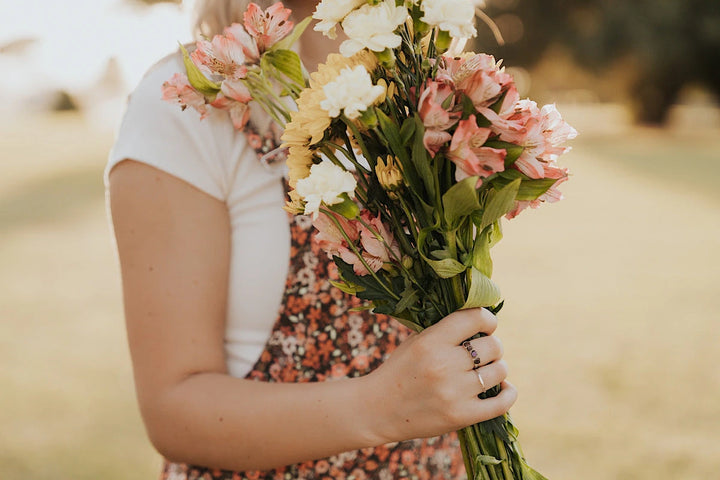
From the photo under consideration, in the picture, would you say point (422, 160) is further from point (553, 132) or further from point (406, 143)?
point (553, 132)

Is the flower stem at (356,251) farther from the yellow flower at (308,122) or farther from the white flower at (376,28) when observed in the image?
the white flower at (376,28)

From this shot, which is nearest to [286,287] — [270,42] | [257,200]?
[257,200]

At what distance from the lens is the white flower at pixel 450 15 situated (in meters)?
0.94

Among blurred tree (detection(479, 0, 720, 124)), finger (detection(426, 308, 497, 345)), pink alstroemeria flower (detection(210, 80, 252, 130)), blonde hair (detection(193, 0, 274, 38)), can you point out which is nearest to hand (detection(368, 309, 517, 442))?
finger (detection(426, 308, 497, 345))

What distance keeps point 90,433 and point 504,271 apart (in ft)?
17.0

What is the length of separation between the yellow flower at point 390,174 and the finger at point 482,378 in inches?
12.4

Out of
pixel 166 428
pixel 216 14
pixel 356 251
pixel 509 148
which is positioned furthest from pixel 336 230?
pixel 216 14

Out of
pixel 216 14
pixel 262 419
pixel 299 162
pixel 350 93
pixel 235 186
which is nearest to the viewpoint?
pixel 350 93

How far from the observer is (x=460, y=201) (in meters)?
0.94

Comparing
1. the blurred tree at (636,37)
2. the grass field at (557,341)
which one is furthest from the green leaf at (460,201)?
the blurred tree at (636,37)

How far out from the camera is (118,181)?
1.26m

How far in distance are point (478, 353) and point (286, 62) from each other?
50cm

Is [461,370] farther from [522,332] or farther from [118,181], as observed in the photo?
[522,332]

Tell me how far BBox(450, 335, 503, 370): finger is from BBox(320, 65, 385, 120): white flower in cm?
39
